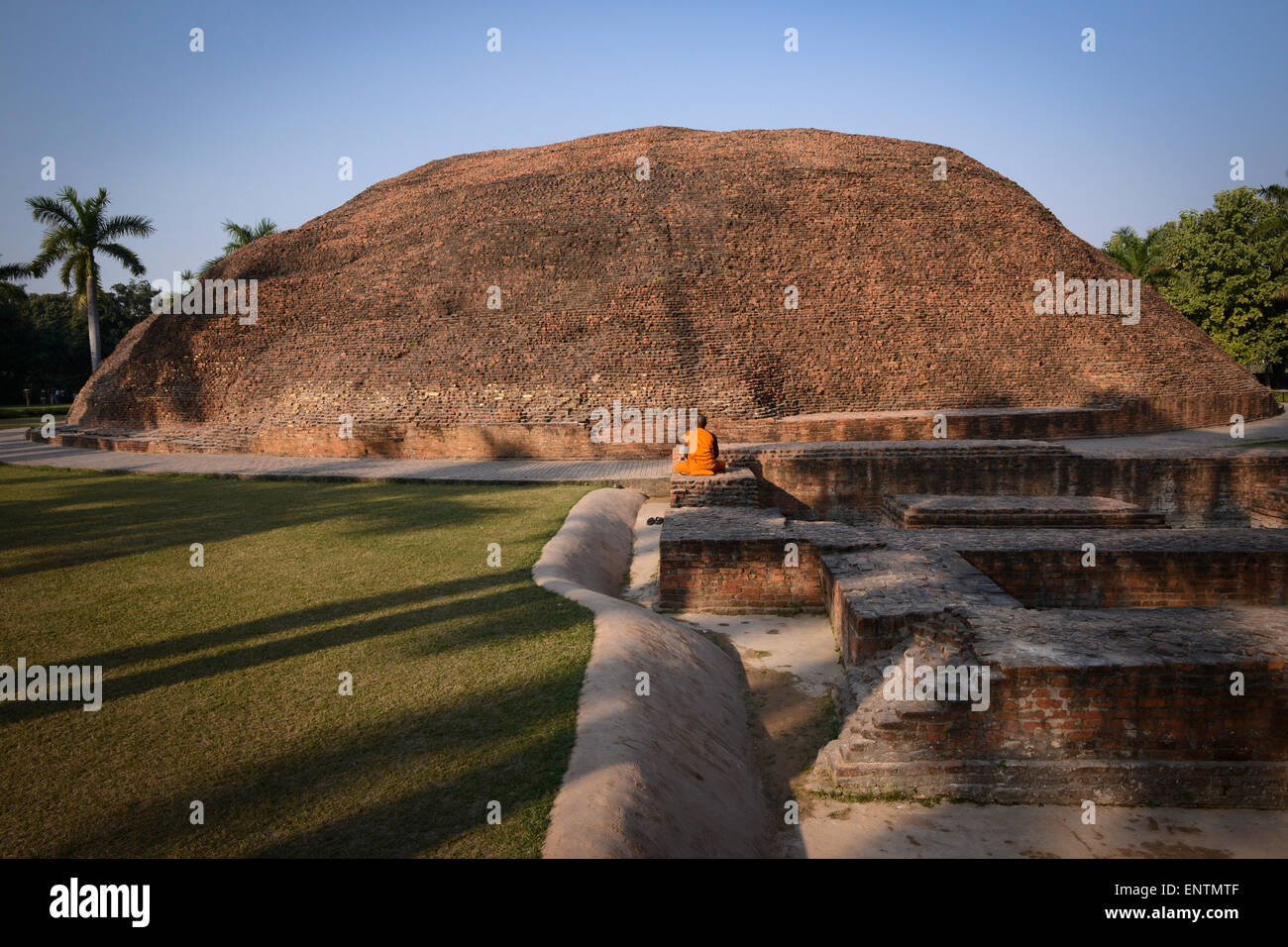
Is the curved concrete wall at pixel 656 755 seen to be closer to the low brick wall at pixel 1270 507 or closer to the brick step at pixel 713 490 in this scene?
the brick step at pixel 713 490

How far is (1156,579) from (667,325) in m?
13.7

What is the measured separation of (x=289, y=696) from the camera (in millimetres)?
3570

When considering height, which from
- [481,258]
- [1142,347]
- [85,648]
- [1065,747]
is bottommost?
[1065,747]

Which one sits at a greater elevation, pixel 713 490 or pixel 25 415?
pixel 25 415

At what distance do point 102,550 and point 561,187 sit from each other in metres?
18.8

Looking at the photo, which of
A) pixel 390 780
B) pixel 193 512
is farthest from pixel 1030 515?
pixel 193 512

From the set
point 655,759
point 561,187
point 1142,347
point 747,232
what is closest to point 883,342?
point 747,232

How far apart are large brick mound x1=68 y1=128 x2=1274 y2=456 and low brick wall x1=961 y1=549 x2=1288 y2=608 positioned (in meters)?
9.41

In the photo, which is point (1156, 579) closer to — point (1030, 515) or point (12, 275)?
point (1030, 515)

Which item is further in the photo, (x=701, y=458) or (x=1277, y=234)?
(x=1277, y=234)

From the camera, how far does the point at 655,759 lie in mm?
3016

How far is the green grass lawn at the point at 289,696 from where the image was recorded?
Result: 2.53m

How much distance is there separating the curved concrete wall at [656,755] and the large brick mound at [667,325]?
10908mm
